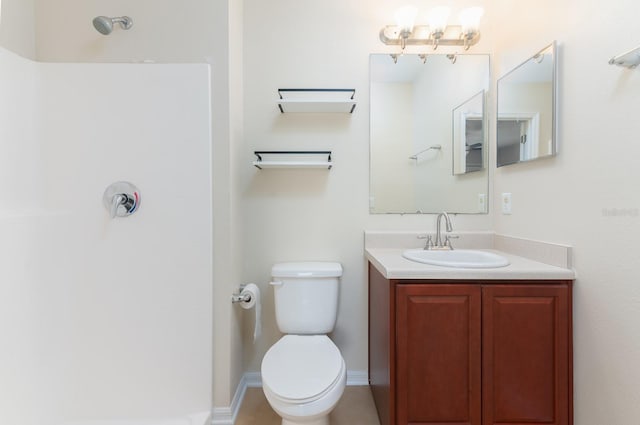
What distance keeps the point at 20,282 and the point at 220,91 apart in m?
1.20

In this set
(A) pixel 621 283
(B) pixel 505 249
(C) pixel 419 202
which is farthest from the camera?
(C) pixel 419 202

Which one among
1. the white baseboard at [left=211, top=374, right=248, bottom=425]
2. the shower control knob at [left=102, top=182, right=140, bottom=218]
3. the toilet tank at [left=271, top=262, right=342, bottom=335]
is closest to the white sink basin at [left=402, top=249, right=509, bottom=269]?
the toilet tank at [left=271, top=262, right=342, bottom=335]

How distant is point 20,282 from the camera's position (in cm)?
123

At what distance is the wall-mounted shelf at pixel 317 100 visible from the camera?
1759 mm

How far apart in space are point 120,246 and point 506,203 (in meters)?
2.07

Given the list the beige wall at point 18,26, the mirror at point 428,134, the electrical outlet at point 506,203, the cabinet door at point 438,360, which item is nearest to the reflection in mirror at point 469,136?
the mirror at point 428,134

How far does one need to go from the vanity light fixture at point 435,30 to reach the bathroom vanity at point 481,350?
1.43 m

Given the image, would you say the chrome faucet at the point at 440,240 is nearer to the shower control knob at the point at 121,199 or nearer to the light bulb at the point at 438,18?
the light bulb at the point at 438,18

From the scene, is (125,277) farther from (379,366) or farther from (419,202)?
(419,202)

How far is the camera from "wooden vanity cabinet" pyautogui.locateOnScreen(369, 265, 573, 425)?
4.15ft

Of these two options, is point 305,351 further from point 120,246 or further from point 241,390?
point 120,246

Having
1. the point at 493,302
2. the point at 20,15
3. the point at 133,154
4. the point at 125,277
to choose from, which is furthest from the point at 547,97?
the point at 20,15

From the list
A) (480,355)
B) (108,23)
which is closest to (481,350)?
(480,355)

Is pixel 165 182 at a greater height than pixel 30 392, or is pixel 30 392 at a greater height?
pixel 165 182
